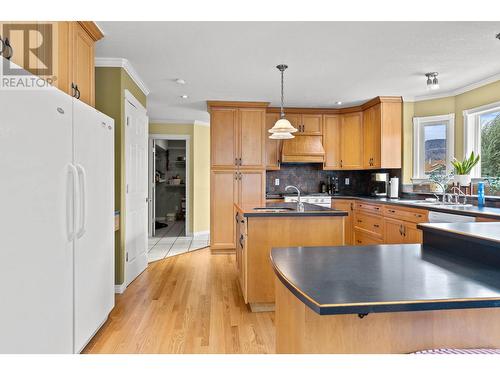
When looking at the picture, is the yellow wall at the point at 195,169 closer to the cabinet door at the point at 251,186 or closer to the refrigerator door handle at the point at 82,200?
the cabinet door at the point at 251,186

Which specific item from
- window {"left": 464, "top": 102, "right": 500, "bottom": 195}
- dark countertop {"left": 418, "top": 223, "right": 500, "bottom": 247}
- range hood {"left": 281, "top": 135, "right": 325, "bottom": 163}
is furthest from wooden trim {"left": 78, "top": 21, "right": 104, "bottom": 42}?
window {"left": 464, "top": 102, "right": 500, "bottom": 195}

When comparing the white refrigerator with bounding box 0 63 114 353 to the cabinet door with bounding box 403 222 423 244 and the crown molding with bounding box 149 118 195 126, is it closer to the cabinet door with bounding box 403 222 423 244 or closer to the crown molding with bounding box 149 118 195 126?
the cabinet door with bounding box 403 222 423 244

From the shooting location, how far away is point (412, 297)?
0.88 meters

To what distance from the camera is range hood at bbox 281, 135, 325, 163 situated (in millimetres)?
5270

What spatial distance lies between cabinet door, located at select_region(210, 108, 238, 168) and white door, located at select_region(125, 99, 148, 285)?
1162 millimetres

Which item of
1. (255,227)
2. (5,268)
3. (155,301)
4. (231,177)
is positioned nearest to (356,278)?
(5,268)

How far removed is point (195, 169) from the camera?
21.1 ft

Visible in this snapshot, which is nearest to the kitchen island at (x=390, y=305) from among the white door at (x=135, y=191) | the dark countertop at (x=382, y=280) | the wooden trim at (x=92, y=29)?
the dark countertop at (x=382, y=280)

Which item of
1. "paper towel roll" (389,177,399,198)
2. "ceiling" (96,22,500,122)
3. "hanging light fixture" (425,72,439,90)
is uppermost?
"ceiling" (96,22,500,122)

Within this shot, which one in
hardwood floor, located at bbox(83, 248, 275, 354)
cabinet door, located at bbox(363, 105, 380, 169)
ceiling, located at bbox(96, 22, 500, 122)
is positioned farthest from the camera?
cabinet door, located at bbox(363, 105, 380, 169)

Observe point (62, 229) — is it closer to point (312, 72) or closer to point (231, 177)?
point (312, 72)

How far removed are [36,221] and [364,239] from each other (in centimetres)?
440
